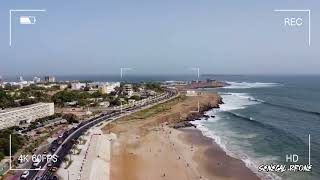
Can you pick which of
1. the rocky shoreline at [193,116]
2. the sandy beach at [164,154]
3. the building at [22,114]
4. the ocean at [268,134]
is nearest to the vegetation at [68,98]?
the building at [22,114]

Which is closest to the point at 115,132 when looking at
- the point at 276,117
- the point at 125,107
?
the point at 125,107

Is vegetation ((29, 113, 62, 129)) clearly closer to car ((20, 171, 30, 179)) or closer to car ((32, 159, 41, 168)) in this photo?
car ((32, 159, 41, 168))

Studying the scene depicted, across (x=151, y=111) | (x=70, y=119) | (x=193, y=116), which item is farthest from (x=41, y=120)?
(x=193, y=116)

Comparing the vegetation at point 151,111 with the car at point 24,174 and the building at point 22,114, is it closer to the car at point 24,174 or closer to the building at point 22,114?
the building at point 22,114

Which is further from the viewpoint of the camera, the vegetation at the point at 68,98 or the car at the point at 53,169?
the vegetation at the point at 68,98

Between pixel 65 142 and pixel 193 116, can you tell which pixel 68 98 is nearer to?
pixel 193 116
